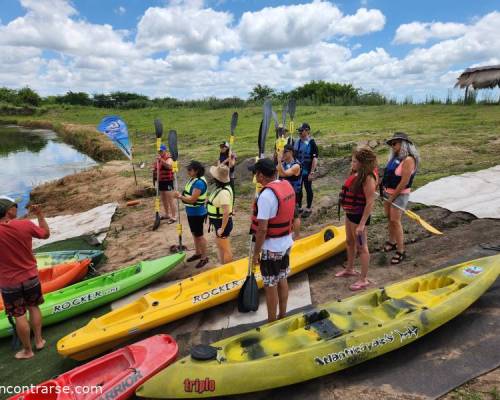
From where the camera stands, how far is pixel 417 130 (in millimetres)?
12617

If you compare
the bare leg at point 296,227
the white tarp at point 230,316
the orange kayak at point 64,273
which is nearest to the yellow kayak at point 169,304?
the white tarp at point 230,316

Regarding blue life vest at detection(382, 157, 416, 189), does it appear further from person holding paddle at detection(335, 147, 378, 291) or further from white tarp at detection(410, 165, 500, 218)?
white tarp at detection(410, 165, 500, 218)

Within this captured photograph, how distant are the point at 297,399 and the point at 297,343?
0.46 m

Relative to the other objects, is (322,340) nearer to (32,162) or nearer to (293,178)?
(293,178)

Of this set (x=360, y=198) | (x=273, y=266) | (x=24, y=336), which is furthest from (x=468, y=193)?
(x=24, y=336)

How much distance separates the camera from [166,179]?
7.79 metres

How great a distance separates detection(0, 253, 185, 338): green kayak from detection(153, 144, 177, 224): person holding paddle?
185 centimetres

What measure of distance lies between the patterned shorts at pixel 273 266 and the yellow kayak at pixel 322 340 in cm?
42

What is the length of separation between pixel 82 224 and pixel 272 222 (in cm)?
690

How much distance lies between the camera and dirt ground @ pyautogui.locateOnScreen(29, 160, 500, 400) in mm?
4719

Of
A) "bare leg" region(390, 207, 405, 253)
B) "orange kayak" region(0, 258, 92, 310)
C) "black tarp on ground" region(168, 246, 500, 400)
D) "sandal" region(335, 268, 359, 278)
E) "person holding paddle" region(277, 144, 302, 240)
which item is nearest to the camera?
"black tarp on ground" region(168, 246, 500, 400)

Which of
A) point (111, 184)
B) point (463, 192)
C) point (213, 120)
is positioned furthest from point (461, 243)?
point (213, 120)

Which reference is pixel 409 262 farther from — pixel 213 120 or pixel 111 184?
pixel 213 120

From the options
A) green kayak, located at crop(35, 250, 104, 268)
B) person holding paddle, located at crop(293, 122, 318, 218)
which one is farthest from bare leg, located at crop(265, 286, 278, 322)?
green kayak, located at crop(35, 250, 104, 268)
